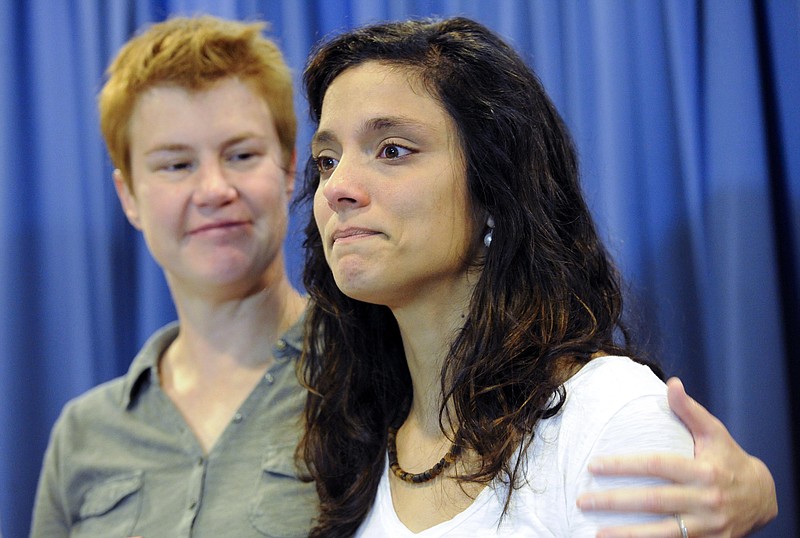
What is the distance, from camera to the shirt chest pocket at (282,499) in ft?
5.05

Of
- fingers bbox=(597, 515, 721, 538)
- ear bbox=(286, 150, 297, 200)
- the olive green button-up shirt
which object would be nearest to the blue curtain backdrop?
ear bbox=(286, 150, 297, 200)

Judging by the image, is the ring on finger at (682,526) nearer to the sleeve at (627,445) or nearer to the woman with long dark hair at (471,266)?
the sleeve at (627,445)

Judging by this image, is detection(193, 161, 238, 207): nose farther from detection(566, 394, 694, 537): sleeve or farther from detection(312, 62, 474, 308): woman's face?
detection(566, 394, 694, 537): sleeve

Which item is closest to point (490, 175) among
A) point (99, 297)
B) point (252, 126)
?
point (252, 126)

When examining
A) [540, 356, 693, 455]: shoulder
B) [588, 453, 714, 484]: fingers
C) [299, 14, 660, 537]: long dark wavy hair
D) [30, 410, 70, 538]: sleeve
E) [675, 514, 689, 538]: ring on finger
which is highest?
[299, 14, 660, 537]: long dark wavy hair

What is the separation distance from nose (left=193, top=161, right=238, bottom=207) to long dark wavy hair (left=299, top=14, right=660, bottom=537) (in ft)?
1.28

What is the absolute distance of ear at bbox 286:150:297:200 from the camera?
6.06ft

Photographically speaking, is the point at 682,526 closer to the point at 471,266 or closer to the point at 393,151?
the point at 471,266

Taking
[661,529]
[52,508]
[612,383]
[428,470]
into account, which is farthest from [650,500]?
[52,508]

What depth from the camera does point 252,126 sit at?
1777 mm

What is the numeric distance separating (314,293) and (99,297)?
90 centimetres

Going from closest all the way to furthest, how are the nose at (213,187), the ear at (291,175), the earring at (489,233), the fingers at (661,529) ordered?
the fingers at (661,529), the earring at (489,233), the nose at (213,187), the ear at (291,175)

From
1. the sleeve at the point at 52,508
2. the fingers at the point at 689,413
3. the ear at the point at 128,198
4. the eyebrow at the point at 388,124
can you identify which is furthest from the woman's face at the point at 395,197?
the sleeve at the point at 52,508

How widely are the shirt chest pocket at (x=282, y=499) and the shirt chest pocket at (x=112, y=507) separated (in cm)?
23
